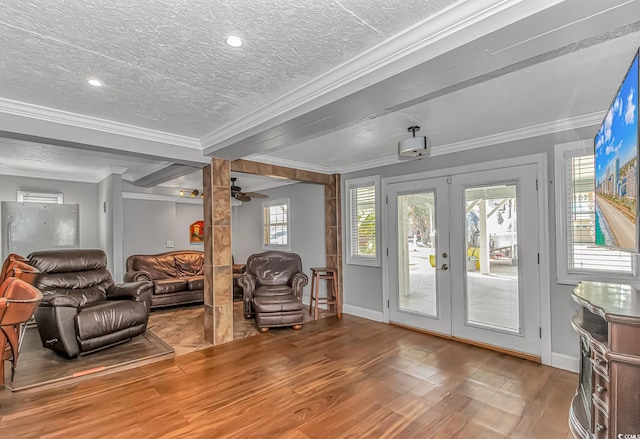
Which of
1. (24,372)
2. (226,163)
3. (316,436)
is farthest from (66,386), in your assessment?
(226,163)

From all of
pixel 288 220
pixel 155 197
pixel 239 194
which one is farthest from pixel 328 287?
pixel 155 197

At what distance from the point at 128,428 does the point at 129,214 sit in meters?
4.98

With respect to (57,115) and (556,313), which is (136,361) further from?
(556,313)

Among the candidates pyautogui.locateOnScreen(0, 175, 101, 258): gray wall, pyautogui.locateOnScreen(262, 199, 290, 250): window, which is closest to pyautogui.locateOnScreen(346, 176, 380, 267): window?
pyautogui.locateOnScreen(262, 199, 290, 250): window

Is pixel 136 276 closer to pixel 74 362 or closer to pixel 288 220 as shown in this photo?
pixel 74 362

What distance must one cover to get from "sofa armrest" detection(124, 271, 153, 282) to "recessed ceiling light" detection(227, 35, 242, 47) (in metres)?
4.67

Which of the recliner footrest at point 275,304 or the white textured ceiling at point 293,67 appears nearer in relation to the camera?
the white textured ceiling at point 293,67

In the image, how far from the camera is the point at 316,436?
208 centimetres

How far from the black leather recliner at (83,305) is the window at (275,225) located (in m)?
2.85

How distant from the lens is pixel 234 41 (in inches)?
69.2

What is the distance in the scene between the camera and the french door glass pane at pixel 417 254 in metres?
4.14

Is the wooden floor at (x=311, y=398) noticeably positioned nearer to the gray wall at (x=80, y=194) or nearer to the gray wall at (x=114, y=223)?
the gray wall at (x=114, y=223)

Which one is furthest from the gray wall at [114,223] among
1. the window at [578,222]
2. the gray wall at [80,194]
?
the window at [578,222]

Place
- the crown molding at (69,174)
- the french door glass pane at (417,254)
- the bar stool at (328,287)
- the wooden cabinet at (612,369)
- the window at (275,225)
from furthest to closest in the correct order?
1. the window at (275,225)
2. the crown molding at (69,174)
3. the bar stool at (328,287)
4. the french door glass pane at (417,254)
5. the wooden cabinet at (612,369)
